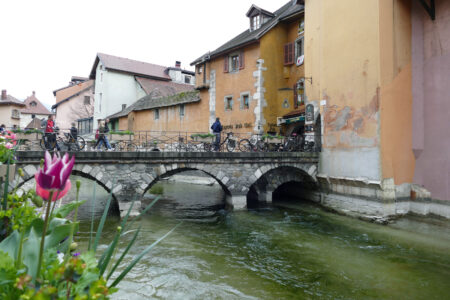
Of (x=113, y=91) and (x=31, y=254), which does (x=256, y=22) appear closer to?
(x=113, y=91)

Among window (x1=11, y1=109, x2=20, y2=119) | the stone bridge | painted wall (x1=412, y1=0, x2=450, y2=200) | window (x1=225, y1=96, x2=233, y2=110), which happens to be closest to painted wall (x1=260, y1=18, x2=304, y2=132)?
window (x1=225, y1=96, x2=233, y2=110)

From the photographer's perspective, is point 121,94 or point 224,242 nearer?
point 224,242

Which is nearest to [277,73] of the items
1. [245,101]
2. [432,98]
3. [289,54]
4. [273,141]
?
[289,54]

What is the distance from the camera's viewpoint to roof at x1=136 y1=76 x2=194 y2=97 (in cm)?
3093

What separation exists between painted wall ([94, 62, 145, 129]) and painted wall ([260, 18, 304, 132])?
17024 millimetres

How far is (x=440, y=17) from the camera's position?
1088 cm

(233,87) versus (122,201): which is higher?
(233,87)

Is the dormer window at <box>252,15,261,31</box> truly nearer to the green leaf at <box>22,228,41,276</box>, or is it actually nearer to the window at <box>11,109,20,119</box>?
the green leaf at <box>22,228,41,276</box>

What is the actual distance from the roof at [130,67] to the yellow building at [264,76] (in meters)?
14.6

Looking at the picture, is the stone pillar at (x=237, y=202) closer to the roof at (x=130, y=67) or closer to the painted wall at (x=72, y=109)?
the roof at (x=130, y=67)

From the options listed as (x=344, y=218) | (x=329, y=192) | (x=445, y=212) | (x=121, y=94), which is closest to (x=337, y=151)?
(x=329, y=192)

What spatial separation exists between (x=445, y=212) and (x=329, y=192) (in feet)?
14.0

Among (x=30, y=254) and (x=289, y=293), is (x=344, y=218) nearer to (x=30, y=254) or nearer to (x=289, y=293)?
(x=289, y=293)

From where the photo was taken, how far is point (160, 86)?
32594 millimetres
